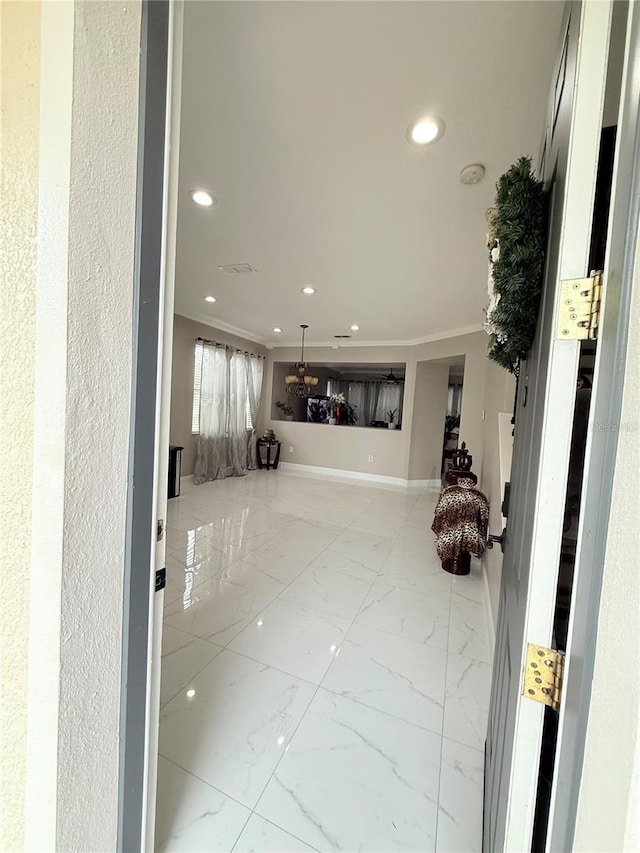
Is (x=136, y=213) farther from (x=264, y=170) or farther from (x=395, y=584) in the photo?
(x=395, y=584)

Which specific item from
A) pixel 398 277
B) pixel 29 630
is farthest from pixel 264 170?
pixel 29 630

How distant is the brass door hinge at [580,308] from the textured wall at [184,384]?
4525mm

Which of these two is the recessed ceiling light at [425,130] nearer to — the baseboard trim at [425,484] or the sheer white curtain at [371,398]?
the baseboard trim at [425,484]

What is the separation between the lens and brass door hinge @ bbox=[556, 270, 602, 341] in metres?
0.51

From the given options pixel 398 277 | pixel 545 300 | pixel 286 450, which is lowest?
pixel 286 450

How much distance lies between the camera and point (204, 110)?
1.43 meters

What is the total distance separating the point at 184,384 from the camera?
4754 mm

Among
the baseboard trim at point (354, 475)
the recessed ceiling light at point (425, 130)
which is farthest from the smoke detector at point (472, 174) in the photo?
the baseboard trim at point (354, 475)

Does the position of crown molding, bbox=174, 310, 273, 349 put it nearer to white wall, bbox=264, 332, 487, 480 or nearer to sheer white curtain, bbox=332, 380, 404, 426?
white wall, bbox=264, 332, 487, 480

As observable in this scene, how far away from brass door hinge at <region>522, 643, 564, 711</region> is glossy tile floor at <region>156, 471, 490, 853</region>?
3.03 feet

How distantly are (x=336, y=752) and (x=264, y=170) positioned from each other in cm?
263

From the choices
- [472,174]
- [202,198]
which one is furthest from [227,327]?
[472,174]

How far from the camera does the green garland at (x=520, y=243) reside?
737mm

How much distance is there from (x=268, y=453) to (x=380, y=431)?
83.5 inches
